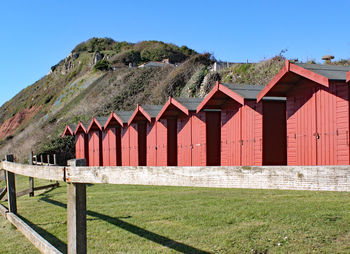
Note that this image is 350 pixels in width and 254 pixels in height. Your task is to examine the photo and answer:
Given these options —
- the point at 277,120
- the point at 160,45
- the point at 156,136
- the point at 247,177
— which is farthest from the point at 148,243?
the point at 160,45

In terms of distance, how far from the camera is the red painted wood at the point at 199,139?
15734 mm

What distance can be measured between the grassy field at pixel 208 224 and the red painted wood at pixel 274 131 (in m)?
1.64

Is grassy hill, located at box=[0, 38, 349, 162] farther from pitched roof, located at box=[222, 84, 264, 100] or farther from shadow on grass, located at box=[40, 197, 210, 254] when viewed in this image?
shadow on grass, located at box=[40, 197, 210, 254]

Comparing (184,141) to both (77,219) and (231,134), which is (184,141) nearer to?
(231,134)

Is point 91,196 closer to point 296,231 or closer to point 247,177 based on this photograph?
point 296,231

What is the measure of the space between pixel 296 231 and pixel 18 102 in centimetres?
10212

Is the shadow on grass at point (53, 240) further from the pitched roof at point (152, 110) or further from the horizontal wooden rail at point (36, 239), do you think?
the pitched roof at point (152, 110)

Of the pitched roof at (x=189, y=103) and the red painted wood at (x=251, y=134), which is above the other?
the pitched roof at (x=189, y=103)

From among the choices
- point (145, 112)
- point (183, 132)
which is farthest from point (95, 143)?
point (183, 132)

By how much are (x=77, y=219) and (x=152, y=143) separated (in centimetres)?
1528

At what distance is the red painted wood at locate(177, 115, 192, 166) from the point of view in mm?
16719

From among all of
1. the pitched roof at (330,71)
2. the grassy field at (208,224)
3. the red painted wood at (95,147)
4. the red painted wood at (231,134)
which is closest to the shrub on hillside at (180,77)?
the red painted wood at (95,147)

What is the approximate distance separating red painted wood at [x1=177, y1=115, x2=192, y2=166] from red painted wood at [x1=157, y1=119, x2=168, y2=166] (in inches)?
29.2

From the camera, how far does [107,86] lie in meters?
58.3
